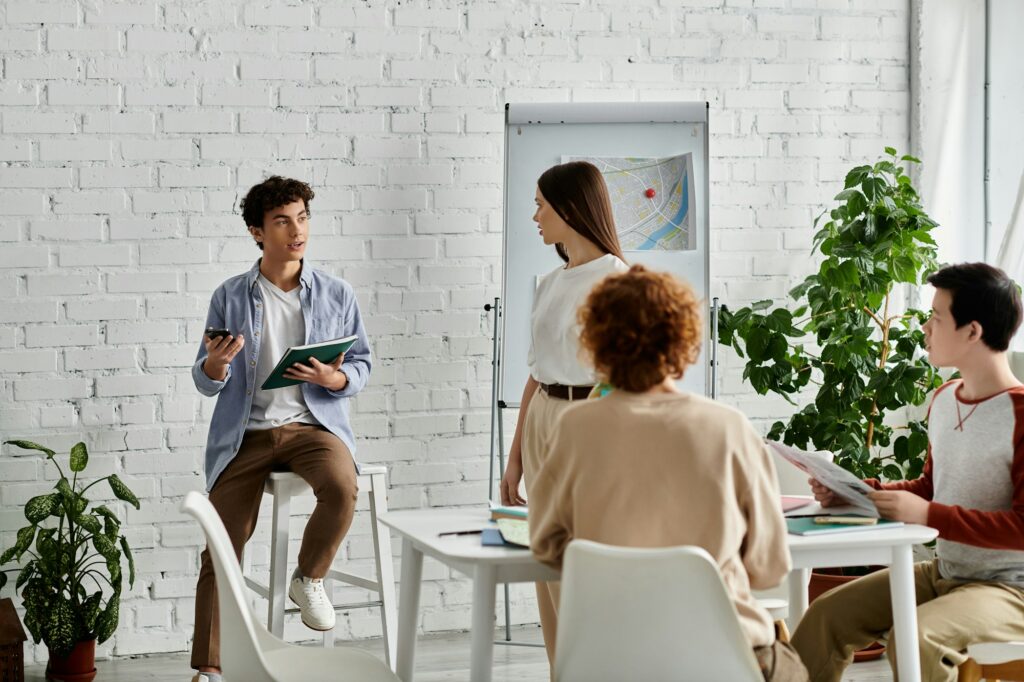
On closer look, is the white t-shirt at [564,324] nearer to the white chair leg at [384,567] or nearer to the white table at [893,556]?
the white chair leg at [384,567]

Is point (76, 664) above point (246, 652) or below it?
below

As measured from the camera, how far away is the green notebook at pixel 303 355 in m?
3.14

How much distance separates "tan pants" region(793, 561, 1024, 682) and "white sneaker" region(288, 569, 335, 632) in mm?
1316

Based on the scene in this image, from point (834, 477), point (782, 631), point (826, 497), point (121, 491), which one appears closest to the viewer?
point (834, 477)

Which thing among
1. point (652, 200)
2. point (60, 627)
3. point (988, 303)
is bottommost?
point (60, 627)

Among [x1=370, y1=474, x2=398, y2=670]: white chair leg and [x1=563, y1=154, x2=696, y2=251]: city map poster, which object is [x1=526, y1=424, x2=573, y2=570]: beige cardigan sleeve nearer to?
[x1=370, y1=474, x2=398, y2=670]: white chair leg

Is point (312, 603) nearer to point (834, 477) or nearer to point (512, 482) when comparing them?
point (512, 482)

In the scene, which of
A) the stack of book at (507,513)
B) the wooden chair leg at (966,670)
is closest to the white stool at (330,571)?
the stack of book at (507,513)

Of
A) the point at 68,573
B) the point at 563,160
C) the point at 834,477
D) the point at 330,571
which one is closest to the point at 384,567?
the point at 330,571

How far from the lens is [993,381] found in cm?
241

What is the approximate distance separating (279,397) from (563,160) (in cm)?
124

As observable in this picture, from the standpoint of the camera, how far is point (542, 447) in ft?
9.60

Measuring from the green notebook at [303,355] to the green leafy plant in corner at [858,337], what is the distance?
1.37 m

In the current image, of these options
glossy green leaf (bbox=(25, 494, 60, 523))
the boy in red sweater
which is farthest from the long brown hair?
glossy green leaf (bbox=(25, 494, 60, 523))
